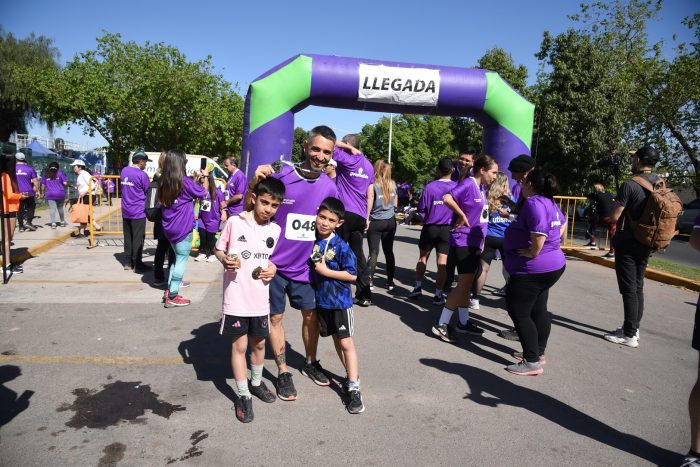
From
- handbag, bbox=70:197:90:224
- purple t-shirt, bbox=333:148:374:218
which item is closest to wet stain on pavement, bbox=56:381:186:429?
purple t-shirt, bbox=333:148:374:218

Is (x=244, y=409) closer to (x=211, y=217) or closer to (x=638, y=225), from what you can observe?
(x=638, y=225)

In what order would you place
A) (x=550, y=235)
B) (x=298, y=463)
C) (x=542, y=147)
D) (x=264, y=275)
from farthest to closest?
(x=542, y=147) → (x=550, y=235) → (x=264, y=275) → (x=298, y=463)

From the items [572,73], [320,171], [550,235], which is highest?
[572,73]

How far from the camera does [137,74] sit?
85.4 ft

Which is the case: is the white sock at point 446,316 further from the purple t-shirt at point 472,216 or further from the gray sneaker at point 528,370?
the gray sneaker at point 528,370

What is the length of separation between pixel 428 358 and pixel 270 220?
6.98ft

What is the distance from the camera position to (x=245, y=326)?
3.11 meters

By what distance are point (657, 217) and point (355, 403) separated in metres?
3.60

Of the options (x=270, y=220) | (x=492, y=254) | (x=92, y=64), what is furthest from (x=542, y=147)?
(x=92, y=64)

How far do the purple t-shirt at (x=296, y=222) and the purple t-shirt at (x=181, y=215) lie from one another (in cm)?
260

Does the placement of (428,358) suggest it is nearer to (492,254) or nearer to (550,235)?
(550,235)

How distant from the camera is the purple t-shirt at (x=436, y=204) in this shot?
6.17 meters

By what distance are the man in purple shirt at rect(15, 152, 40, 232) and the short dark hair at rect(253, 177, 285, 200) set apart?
1001 cm

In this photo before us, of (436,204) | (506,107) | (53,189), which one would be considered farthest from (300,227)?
(53,189)
